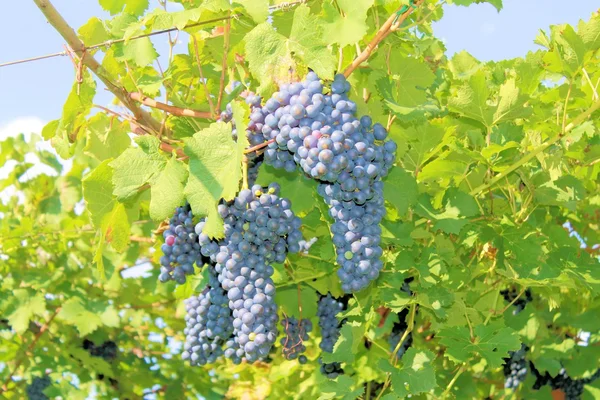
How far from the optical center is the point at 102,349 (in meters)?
5.56

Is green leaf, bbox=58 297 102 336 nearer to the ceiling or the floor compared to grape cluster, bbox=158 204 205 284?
nearer to the ceiling

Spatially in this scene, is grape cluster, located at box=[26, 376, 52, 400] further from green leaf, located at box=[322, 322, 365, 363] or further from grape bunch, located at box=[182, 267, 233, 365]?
green leaf, located at box=[322, 322, 365, 363]

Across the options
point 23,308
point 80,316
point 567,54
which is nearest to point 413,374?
point 567,54

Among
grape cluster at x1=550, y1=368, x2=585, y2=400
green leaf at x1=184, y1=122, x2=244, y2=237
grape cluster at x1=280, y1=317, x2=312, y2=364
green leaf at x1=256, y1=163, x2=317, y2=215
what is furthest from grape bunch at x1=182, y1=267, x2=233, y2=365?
grape cluster at x1=550, y1=368, x2=585, y2=400

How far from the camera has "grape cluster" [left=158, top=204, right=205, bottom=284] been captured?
102 inches

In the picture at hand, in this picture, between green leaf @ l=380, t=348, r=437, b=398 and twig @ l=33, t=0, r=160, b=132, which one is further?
green leaf @ l=380, t=348, r=437, b=398

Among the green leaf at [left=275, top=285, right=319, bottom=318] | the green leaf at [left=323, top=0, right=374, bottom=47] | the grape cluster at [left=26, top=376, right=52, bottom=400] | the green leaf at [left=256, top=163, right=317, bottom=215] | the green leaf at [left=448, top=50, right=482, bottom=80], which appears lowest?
the green leaf at [left=275, top=285, right=319, bottom=318]

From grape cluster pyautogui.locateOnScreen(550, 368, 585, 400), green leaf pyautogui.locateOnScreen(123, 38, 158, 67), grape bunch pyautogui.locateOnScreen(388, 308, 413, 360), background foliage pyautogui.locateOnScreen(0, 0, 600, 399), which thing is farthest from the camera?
grape cluster pyautogui.locateOnScreen(550, 368, 585, 400)

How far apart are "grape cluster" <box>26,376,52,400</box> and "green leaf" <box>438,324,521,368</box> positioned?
4.13 meters

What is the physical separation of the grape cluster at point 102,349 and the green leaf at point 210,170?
395cm

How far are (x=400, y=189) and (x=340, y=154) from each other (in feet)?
1.83

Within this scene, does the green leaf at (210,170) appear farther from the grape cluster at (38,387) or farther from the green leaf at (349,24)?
the grape cluster at (38,387)

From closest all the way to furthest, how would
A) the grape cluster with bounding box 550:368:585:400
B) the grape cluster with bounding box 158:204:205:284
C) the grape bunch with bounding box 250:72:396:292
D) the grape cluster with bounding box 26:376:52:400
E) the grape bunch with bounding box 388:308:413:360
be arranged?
the grape bunch with bounding box 250:72:396:292 → the grape cluster with bounding box 158:204:205:284 → the grape bunch with bounding box 388:308:413:360 → the grape cluster with bounding box 550:368:585:400 → the grape cluster with bounding box 26:376:52:400

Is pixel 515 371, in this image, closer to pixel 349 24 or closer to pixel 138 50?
pixel 349 24
